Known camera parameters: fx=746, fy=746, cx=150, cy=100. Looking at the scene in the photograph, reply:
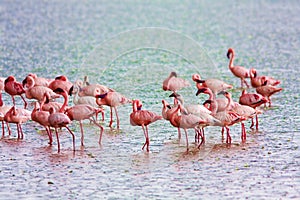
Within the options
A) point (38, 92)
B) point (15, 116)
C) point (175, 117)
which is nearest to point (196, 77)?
point (175, 117)

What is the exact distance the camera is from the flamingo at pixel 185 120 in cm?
718

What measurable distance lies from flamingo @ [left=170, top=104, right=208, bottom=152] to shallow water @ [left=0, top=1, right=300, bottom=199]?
243mm

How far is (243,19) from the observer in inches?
688

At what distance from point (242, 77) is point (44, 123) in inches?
147

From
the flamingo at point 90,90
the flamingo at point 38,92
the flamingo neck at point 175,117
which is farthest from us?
the flamingo at point 38,92

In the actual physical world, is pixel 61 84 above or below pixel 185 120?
above

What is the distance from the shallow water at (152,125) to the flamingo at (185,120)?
0.24 m

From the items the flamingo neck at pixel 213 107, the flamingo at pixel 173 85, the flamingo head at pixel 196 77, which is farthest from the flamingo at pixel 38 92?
the flamingo neck at pixel 213 107

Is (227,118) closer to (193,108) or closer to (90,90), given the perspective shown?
(193,108)

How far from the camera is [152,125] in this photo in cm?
818

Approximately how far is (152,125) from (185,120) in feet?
3.31

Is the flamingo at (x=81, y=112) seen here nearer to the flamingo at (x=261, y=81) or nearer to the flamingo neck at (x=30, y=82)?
the flamingo neck at (x=30, y=82)

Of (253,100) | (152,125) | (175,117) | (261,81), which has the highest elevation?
(261,81)

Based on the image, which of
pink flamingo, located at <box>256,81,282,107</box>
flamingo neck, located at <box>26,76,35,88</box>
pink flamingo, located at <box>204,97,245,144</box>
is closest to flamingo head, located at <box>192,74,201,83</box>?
pink flamingo, located at <box>256,81,282,107</box>
